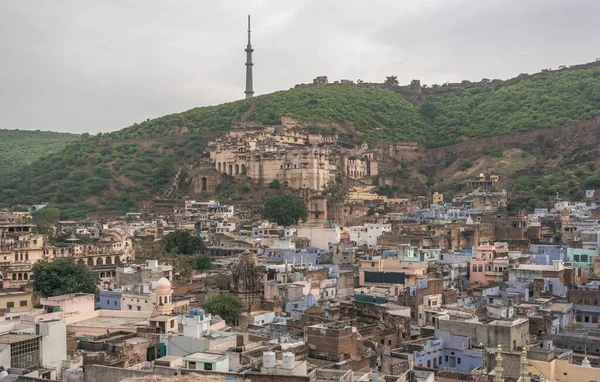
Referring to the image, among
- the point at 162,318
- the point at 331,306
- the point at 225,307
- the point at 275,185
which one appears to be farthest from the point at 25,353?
the point at 275,185

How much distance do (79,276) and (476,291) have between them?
15443 mm

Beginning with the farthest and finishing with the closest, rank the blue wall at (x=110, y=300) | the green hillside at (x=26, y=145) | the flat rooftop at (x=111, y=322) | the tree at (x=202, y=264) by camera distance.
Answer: the green hillside at (x=26, y=145)
the tree at (x=202, y=264)
the blue wall at (x=110, y=300)
the flat rooftop at (x=111, y=322)

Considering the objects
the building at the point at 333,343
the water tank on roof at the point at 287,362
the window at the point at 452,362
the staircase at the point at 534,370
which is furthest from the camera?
the window at the point at 452,362

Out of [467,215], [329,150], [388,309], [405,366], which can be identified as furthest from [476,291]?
[329,150]

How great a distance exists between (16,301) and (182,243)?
630 inches

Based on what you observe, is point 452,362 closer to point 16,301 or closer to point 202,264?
point 16,301

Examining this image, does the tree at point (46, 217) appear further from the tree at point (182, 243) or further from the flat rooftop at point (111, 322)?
the flat rooftop at point (111, 322)

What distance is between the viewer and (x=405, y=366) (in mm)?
19219

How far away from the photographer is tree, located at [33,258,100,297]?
28.5 metres

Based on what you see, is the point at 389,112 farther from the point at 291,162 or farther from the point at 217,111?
the point at 291,162

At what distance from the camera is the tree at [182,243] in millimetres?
41706

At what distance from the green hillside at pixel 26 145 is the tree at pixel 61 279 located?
6302 cm

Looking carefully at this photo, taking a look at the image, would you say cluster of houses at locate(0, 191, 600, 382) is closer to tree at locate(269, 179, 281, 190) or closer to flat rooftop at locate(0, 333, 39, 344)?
flat rooftop at locate(0, 333, 39, 344)

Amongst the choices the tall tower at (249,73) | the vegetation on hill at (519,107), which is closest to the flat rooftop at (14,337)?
the vegetation on hill at (519,107)
